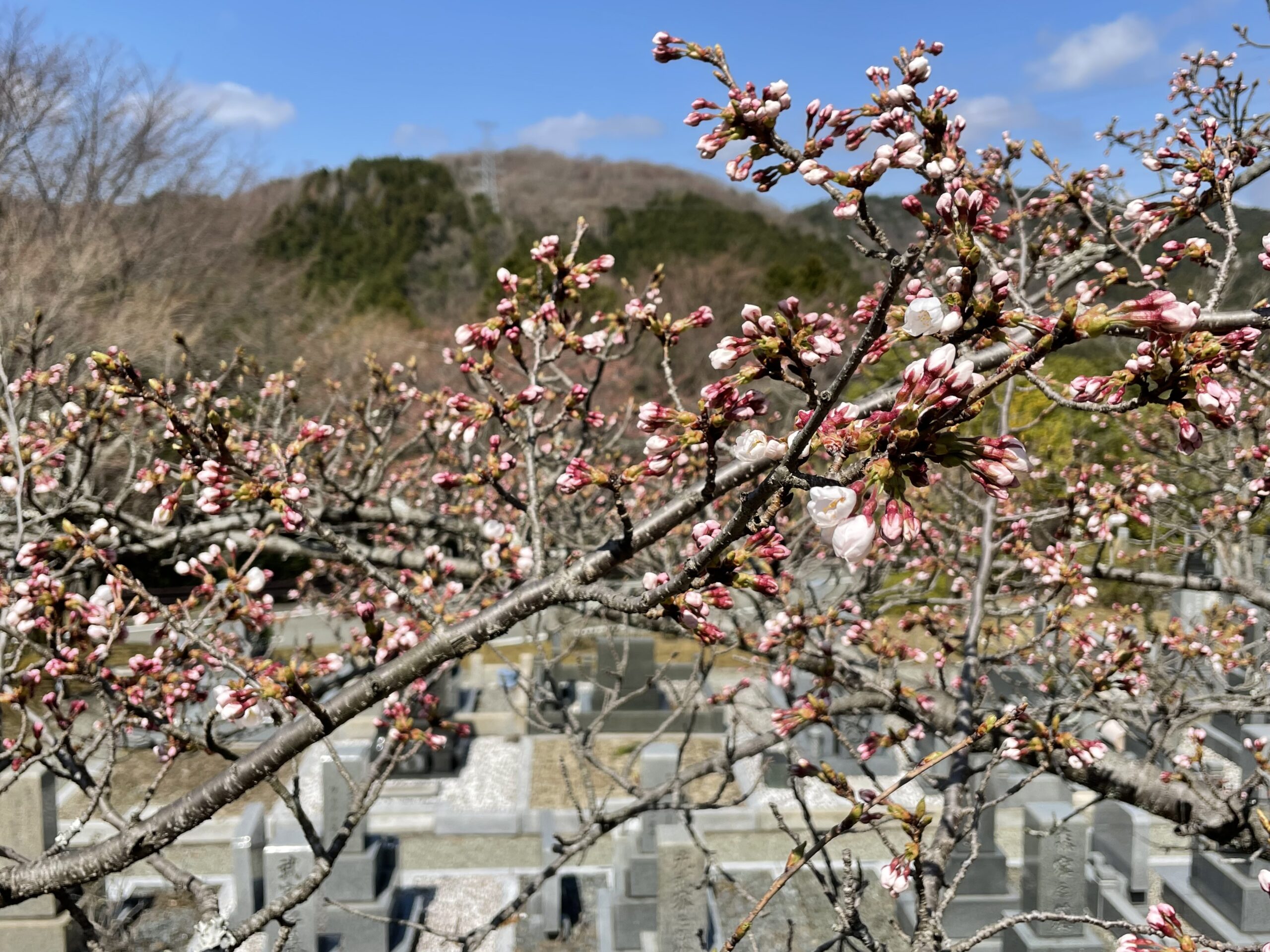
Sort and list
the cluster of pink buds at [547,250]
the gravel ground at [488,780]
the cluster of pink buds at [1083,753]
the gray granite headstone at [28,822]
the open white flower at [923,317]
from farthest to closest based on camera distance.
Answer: the gravel ground at [488,780]
the gray granite headstone at [28,822]
the cluster of pink buds at [1083,753]
the cluster of pink buds at [547,250]
the open white flower at [923,317]

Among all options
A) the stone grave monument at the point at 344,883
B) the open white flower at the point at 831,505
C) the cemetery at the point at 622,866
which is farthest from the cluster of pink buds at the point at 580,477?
the stone grave monument at the point at 344,883

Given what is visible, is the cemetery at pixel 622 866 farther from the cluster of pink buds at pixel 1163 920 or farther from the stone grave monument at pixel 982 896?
the cluster of pink buds at pixel 1163 920

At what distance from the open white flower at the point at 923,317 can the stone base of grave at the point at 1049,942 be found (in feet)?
17.6

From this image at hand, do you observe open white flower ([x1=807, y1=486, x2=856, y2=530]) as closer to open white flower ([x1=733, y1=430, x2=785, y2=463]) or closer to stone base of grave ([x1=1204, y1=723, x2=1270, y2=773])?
open white flower ([x1=733, y1=430, x2=785, y2=463])

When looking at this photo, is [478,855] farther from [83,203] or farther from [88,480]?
[83,203]

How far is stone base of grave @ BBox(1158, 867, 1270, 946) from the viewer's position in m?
6.10

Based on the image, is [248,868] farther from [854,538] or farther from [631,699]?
[854,538]

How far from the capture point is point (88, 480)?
4668 millimetres

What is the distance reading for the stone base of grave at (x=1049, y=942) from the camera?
5430 mm

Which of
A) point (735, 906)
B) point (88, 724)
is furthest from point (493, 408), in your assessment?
point (88, 724)

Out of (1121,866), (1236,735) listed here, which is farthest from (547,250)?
(1236,735)

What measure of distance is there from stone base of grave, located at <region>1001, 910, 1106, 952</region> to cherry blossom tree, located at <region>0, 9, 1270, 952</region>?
54.7 inches

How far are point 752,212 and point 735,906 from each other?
4022cm

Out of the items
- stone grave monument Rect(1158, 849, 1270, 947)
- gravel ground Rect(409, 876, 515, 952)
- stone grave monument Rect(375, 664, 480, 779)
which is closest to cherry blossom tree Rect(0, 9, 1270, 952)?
stone grave monument Rect(1158, 849, 1270, 947)
